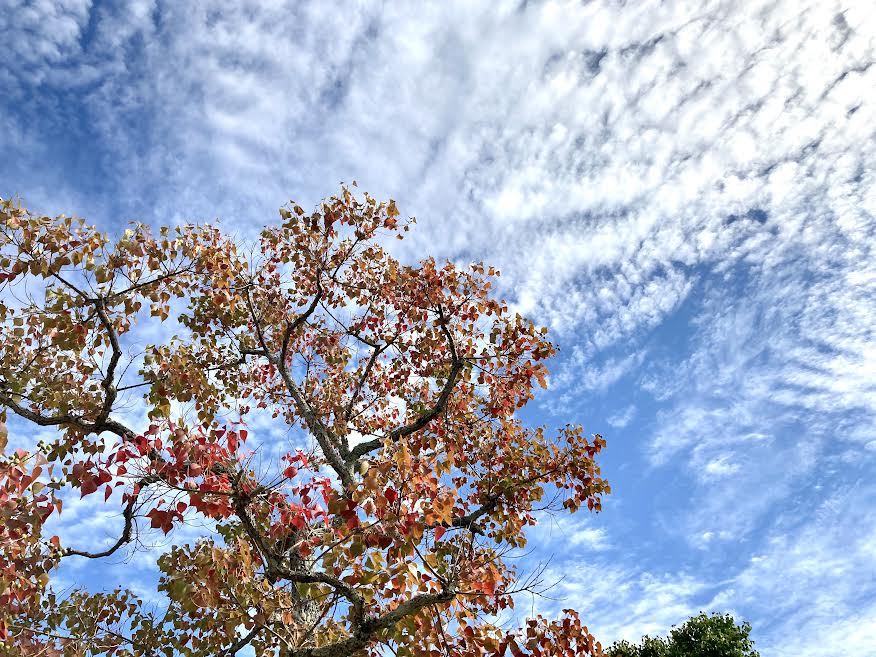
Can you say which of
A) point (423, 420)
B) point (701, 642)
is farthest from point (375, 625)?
point (701, 642)

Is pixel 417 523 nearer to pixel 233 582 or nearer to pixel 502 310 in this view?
pixel 233 582

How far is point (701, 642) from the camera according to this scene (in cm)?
2056

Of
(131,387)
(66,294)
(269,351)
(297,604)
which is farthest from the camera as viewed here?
(269,351)

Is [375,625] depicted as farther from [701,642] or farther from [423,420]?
[701,642]

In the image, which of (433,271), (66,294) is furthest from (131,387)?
(433,271)

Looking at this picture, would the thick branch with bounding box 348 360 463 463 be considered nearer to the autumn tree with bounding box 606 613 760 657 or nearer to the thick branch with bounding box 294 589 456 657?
the thick branch with bounding box 294 589 456 657

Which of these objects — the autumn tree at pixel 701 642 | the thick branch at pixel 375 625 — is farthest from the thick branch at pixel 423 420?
the autumn tree at pixel 701 642

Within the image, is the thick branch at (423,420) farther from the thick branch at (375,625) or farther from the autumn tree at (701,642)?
the autumn tree at (701,642)

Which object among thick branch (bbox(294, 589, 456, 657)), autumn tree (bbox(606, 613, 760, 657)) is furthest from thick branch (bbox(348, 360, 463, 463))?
autumn tree (bbox(606, 613, 760, 657))

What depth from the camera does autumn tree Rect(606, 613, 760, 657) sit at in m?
20.1

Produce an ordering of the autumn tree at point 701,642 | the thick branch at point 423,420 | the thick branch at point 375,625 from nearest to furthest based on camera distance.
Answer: the thick branch at point 375,625, the thick branch at point 423,420, the autumn tree at point 701,642

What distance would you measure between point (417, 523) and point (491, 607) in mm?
4407

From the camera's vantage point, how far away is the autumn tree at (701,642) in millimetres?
20109

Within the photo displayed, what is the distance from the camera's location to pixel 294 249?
1165 cm
